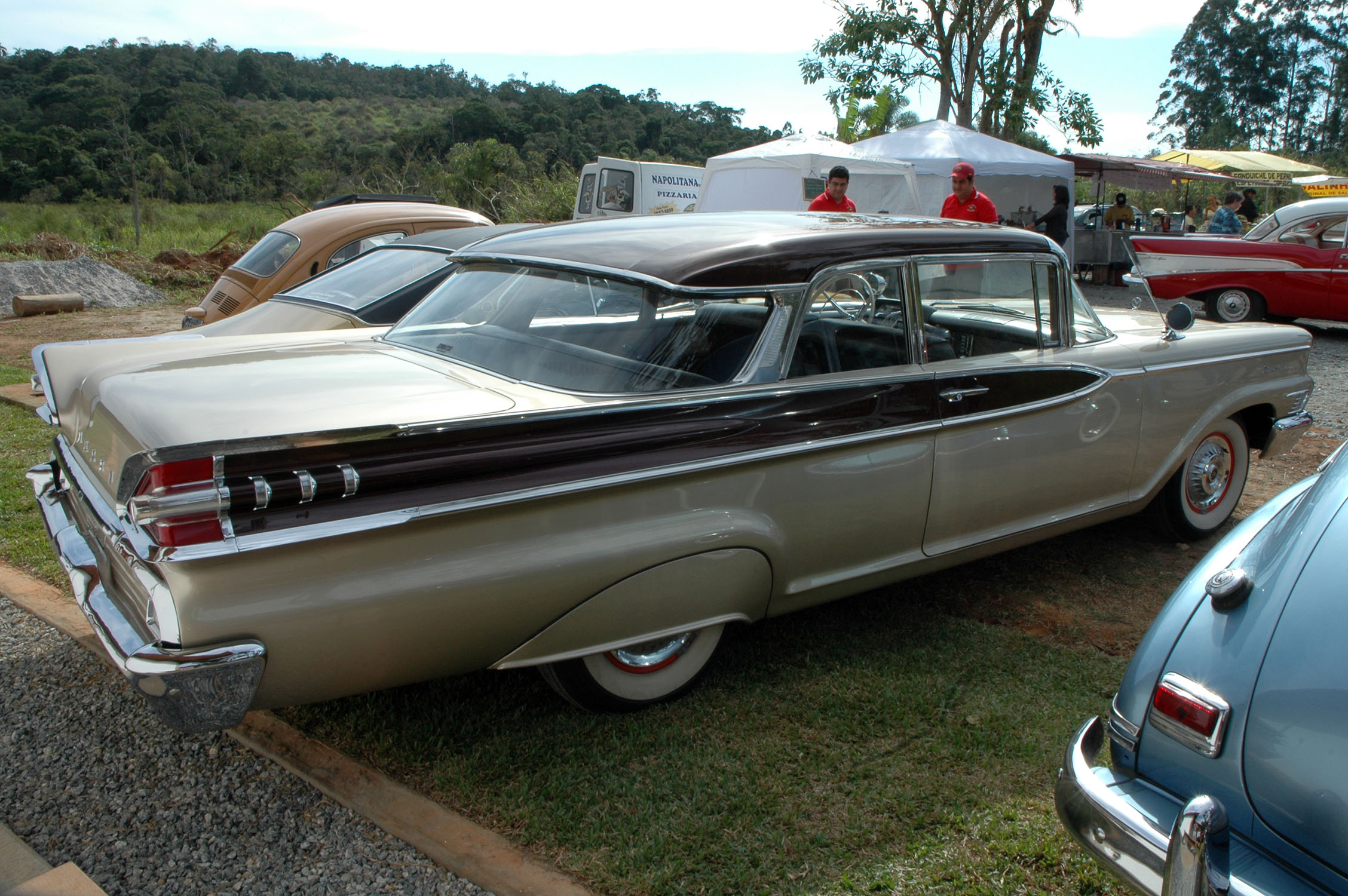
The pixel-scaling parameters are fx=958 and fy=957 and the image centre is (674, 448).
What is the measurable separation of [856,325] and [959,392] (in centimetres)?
42

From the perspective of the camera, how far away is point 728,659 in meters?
3.31

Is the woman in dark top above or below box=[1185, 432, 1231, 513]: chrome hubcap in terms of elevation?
above

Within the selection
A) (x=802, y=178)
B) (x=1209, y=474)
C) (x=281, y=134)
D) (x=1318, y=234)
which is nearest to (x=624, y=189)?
(x=802, y=178)

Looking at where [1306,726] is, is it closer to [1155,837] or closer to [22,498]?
[1155,837]

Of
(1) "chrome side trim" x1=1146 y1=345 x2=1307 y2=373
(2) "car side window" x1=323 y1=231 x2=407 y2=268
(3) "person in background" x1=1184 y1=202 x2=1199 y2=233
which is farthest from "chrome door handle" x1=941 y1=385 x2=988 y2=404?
(3) "person in background" x1=1184 y1=202 x2=1199 y2=233

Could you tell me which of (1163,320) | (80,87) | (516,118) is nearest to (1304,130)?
(516,118)

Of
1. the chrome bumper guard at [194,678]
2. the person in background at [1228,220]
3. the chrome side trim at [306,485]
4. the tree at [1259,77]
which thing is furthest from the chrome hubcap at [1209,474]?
the tree at [1259,77]

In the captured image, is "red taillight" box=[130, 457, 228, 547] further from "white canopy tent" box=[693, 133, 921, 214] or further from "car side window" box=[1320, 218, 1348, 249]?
"car side window" box=[1320, 218, 1348, 249]

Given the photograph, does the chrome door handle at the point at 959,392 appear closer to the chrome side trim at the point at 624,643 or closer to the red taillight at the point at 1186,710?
the chrome side trim at the point at 624,643

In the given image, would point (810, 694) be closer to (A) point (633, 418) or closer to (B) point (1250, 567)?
(A) point (633, 418)

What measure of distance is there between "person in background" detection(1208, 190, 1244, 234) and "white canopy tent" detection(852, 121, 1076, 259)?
2.05 m

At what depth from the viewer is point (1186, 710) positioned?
69.1 inches

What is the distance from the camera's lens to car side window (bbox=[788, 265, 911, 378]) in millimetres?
3107

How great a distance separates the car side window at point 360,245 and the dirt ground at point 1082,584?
5112mm
